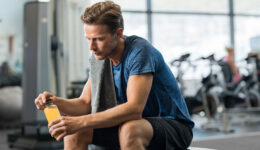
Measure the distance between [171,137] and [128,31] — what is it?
203 inches

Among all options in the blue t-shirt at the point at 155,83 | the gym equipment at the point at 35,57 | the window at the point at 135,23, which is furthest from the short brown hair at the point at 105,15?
the window at the point at 135,23

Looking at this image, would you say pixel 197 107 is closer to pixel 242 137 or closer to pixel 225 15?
pixel 242 137

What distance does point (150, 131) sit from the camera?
3.64 feet

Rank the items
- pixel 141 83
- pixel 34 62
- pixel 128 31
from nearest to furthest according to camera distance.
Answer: pixel 141 83 → pixel 34 62 → pixel 128 31

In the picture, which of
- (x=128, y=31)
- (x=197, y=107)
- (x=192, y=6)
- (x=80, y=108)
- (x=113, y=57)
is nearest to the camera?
(x=113, y=57)

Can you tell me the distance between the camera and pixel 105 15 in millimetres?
1113

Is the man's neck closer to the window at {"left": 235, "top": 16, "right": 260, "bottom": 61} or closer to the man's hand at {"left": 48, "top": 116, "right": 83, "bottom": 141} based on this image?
the man's hand at {"left": 48, "top": 116, "right": 83, "bottom": 141}

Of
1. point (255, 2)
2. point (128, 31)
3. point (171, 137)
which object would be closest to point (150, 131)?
point (171, 137)

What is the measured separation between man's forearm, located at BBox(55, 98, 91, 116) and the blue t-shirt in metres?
0.20

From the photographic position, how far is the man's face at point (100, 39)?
3.65 ft

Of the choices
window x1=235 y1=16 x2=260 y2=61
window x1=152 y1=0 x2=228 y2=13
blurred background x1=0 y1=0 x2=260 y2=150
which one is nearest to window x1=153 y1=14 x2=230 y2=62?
blurred background x1=0 y1=0 x2=260 y2=150

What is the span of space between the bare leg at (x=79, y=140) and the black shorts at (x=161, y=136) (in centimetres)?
3

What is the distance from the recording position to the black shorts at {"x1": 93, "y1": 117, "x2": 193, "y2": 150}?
1145 mm

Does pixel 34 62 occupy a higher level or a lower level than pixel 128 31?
lower
